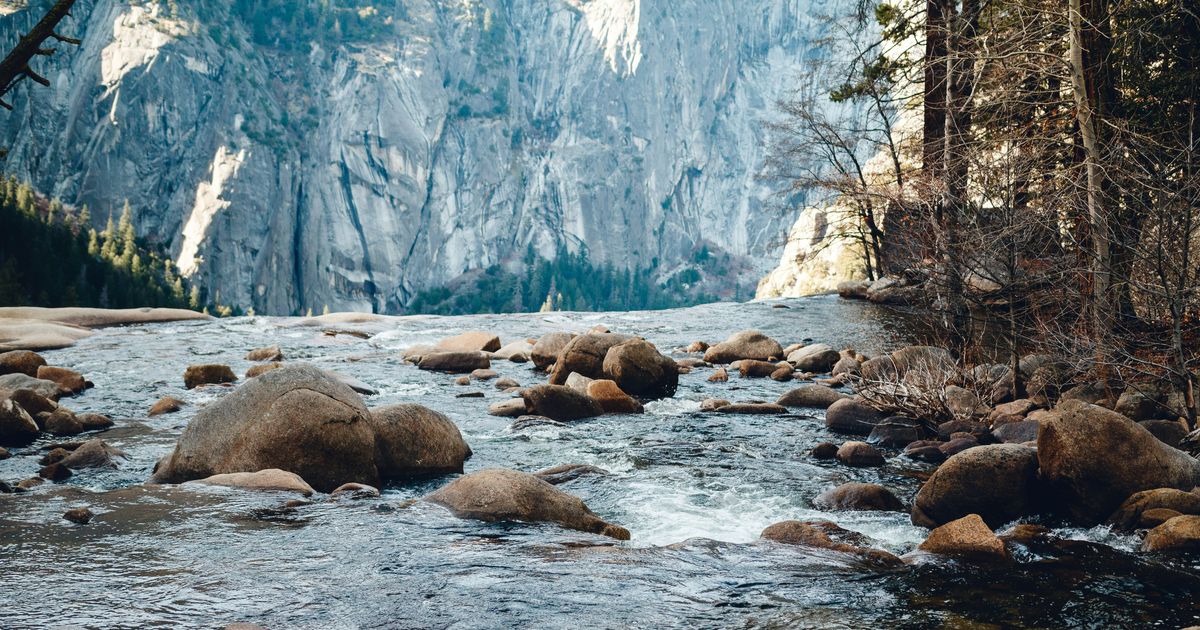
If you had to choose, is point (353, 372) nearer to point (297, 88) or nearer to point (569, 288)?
point (569, 288)

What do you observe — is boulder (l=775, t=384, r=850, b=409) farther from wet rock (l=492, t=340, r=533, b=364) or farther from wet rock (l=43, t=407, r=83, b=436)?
wet rock (l=43, t=407, r=83, b=436)

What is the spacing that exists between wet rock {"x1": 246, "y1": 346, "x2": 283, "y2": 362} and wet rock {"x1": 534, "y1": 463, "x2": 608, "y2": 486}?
13689 millimetres

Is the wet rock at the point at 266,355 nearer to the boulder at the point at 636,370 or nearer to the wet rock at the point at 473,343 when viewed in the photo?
the wet rock at the point at 473,343

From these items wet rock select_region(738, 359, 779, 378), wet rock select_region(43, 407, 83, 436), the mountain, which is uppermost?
the mountain

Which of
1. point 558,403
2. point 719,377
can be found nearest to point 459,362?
point 719,377

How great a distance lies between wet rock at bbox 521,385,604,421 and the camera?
1255cm

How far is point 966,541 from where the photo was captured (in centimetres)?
616

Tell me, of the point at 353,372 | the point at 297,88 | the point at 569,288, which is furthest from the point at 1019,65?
the point at 297,88

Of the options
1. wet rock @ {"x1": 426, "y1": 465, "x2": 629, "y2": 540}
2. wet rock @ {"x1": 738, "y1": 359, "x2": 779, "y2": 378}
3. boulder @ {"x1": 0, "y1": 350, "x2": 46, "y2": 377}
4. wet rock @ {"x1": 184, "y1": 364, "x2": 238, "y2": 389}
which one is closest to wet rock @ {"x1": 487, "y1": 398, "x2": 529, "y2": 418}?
wet rock @ {"x1": 426, "y1": 465, "x2": 629, "y2": 540}

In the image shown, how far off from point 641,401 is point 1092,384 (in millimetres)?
6653

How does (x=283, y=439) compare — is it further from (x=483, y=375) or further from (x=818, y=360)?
(x=818, y=360)

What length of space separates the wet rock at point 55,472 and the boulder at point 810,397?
32.1ft

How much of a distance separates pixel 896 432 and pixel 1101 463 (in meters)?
3.59

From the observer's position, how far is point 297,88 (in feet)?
610
